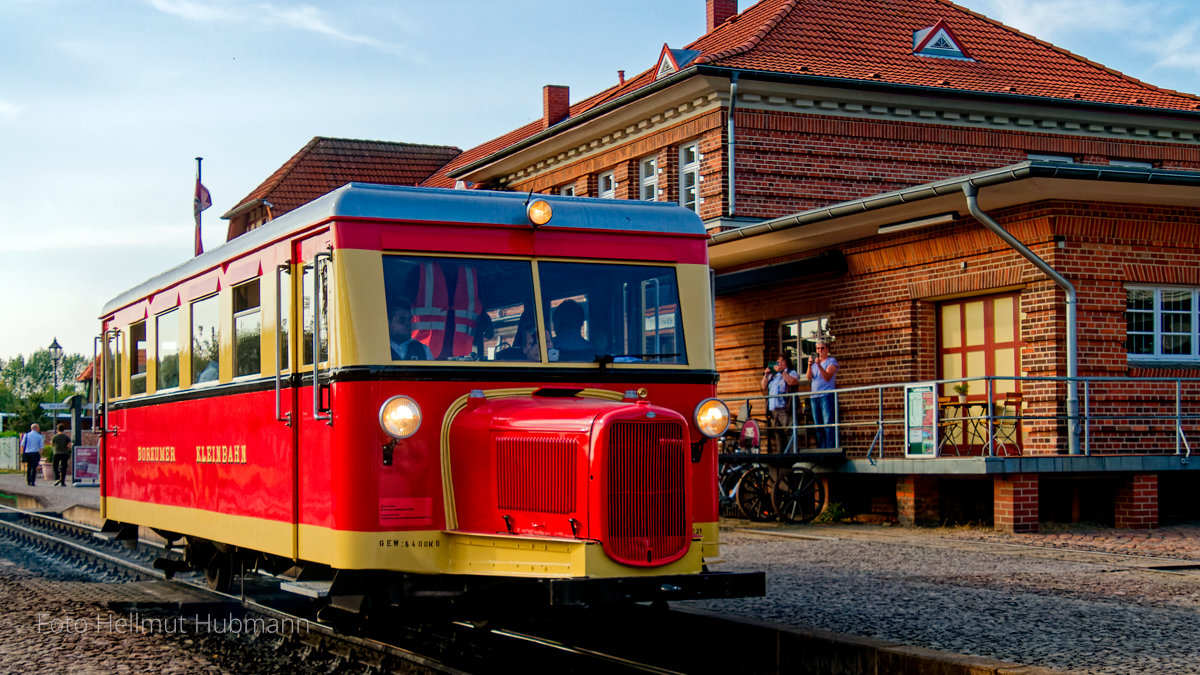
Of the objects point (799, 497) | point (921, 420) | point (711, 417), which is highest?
point (711, 417)

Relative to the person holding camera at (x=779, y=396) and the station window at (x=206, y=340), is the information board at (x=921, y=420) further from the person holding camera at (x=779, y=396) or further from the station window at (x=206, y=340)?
the station window at (x=206, y=340)

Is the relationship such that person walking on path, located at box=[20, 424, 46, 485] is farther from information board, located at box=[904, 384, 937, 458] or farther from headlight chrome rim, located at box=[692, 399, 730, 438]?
headlight chrome rim, located at box=[692, 399, 730, 438]

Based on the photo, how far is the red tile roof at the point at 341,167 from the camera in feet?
159

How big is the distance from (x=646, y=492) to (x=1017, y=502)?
9835mm

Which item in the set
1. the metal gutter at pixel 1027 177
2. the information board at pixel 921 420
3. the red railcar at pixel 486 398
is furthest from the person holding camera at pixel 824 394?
the red railcar at pixel 486 398

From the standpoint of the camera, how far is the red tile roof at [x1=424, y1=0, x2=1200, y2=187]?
83.8 feet

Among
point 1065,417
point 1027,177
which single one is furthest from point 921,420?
point 1027,177

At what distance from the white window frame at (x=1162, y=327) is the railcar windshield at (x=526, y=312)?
10.7 metres

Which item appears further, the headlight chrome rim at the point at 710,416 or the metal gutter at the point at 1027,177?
the metal gutter at the point at 1027,177

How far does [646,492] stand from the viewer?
23.9 ft

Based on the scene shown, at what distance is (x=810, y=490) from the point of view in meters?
18.4

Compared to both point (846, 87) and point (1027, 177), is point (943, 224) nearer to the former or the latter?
point (1027, 177)

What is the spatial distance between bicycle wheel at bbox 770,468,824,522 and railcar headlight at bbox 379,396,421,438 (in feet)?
36.7

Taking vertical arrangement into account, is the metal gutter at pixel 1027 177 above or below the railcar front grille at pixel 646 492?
above
